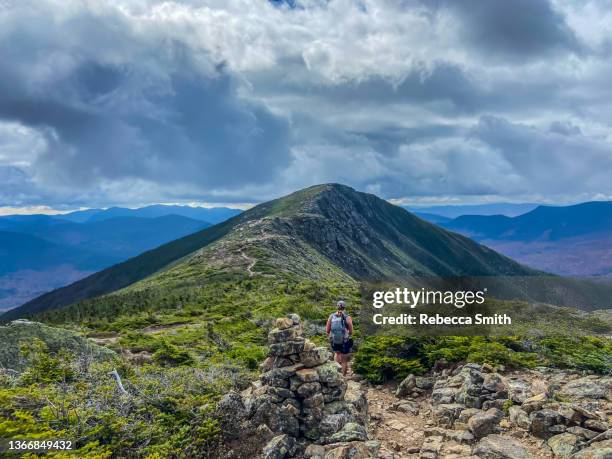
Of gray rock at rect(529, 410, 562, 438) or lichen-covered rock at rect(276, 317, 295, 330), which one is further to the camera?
lichen-covered rock at rect(276, 317, 295, 330)

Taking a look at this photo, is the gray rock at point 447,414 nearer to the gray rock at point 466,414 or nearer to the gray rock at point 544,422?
the gray rock at point 466,414

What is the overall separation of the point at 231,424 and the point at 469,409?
30.1 feet

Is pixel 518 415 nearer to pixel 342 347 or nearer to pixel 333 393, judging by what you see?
pixel 333 393

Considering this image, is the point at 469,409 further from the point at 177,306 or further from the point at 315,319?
the point at 177,306

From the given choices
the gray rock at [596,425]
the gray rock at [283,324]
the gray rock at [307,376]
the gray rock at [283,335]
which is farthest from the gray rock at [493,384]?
the gray rock at [283,324]

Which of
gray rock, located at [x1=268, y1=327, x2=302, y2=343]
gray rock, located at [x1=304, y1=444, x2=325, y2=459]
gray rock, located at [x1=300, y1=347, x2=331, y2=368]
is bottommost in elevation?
gray rock, located at [x1=304, y1=444, x2=325, y2=459]

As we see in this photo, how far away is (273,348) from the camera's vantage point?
1577 centimetres

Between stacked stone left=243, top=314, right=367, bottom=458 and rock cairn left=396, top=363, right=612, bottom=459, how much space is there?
290 cm

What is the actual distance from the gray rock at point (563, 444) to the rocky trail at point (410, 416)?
0.09 ft

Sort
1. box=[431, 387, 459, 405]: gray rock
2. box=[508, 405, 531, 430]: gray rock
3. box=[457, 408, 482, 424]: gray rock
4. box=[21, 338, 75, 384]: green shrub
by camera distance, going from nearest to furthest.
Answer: box=[508, 405, 531, 430]: gray rock
box=[21, 338, 75, 384]: green shrub
box=[457, 408, 482, 424]: gray rock
box=[431, 387, 459, 405]: gray rock

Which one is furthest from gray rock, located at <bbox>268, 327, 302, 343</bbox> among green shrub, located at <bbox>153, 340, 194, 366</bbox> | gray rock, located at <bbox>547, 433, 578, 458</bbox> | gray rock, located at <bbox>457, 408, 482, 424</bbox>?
gray rock, located at <bbox>547, 433, 578, 458</bbox>

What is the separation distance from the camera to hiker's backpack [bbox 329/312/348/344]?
20094mm

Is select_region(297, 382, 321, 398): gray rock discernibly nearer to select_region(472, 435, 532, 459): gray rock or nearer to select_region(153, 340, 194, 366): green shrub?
select_region(472, 435, 532, 459): gray rock

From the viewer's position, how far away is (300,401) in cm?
1453
